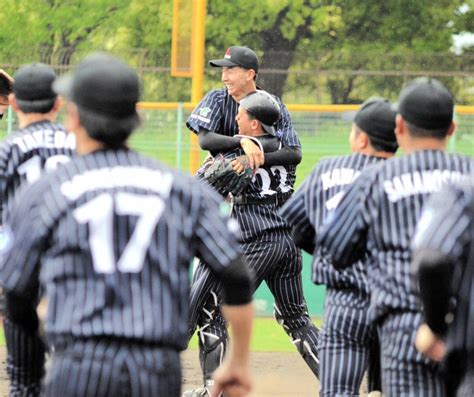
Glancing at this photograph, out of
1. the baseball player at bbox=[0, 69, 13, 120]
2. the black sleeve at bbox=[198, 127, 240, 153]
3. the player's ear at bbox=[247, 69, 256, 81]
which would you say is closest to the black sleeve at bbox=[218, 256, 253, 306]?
the baseball player at bbox=[0, 69, 13, 120]

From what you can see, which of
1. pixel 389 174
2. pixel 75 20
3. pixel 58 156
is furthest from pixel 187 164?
pixel 75 20

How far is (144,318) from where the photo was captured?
4301 millimetres

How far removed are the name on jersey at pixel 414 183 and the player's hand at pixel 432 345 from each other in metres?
0.70

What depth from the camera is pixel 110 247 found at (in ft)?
14.0

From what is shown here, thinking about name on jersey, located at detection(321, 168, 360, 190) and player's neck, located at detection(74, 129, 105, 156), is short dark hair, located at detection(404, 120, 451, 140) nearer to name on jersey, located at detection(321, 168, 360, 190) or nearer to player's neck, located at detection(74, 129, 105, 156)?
name on jersey, located at detection(321, 168, 360, 190)

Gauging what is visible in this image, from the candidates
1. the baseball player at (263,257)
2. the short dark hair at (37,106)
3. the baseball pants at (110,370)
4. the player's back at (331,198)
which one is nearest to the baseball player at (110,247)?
the baseball pants at (110,370)

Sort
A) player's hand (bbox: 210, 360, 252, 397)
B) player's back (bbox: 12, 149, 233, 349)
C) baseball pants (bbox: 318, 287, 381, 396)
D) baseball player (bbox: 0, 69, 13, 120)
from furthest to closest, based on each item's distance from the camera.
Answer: baseball player (bbox: 0, 69, 13, 120)
baseball pants (bbox: 318, 287, 381, 396)
player's hand (bbox: 210, 360, 252, 397)
player's back (bbox: 12, 149, 233, 349)

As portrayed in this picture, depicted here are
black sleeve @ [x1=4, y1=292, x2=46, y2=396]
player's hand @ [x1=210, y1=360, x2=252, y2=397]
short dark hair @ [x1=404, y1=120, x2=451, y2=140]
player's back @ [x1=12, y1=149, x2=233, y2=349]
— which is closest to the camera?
player's back @ [x1=12, y1=149, x2=233, y2=349]

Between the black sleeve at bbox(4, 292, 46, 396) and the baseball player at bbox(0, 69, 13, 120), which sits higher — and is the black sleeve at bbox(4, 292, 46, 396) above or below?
below

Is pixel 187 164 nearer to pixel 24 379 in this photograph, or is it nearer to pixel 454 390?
pixel 24 379

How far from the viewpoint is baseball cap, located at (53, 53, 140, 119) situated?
4.40 meters

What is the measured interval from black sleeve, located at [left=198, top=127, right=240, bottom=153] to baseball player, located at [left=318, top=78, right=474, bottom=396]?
10.9 feet

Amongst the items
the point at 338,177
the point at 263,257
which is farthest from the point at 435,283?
the point at 263,257

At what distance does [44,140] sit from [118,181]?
7.42 ft
